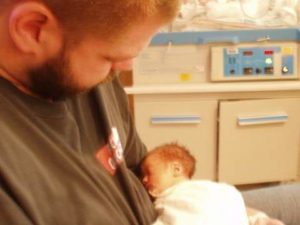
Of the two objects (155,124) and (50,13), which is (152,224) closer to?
(50,13)

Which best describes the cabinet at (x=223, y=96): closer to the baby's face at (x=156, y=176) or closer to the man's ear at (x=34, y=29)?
the baby's face at (x=156, y=176)

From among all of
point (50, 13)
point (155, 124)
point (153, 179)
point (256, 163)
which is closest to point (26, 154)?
point (50, 13)

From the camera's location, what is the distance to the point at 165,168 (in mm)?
1055

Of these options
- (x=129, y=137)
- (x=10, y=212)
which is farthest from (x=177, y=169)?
(x=10, y=212)

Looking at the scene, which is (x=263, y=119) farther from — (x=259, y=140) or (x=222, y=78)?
(x=222, y=78)

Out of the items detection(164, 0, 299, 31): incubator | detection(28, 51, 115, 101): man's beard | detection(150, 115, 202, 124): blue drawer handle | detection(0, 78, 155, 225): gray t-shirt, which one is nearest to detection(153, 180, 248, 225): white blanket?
detection(0, 78, 155, 225): gray t-shirt

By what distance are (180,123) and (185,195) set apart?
2.68 ft

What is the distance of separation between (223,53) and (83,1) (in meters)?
1.23

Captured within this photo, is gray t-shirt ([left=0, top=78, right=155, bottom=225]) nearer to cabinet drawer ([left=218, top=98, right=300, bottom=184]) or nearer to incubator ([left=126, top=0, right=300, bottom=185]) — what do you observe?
incubator ([left=126, top=0, right=300, bottom=185])

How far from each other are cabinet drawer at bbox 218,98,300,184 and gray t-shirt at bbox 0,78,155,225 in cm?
105

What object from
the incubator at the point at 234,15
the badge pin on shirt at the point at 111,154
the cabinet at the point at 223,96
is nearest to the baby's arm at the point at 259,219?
the badge pin on shirt at the point at 111,154

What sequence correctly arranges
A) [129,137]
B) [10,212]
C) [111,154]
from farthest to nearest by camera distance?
[129,137] → [111,154] → [10,212]

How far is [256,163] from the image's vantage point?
1.86m

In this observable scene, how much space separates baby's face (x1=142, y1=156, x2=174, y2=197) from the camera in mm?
993
